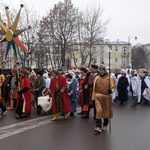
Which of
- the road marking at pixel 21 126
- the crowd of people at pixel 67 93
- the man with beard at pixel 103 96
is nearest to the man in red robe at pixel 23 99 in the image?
the crowd of people at pixel 67 93

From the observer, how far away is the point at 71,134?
10.7 metres

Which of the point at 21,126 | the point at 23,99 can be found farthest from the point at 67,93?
the point at 21,126

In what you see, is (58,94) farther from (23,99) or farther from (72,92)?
(23,99)

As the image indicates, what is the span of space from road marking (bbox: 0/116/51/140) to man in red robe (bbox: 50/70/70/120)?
48cm

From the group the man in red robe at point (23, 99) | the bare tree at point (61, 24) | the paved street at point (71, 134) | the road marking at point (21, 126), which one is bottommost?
the paved street at point (71, 134)

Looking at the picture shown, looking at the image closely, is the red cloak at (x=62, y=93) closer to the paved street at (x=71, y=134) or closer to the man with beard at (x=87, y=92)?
the paved street at (x=71, y=134)

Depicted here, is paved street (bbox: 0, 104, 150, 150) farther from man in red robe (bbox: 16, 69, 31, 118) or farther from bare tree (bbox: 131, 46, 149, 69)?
bare tree (bbox: 131, 46, 149, 69)

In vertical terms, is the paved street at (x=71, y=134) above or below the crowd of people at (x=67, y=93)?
below

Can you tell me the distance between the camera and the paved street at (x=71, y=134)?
364 inches

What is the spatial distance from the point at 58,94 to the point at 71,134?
121 inches

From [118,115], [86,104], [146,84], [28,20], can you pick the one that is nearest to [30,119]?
[86,104]

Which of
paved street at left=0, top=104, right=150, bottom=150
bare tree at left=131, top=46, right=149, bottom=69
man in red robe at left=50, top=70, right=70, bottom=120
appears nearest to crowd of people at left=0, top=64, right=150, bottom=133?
man in red robe at left=50, top=70, right=70, bottom=120

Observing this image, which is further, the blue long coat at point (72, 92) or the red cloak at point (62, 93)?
the blue long coat at point (72, 92)

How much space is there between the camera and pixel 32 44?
43.9 metres
